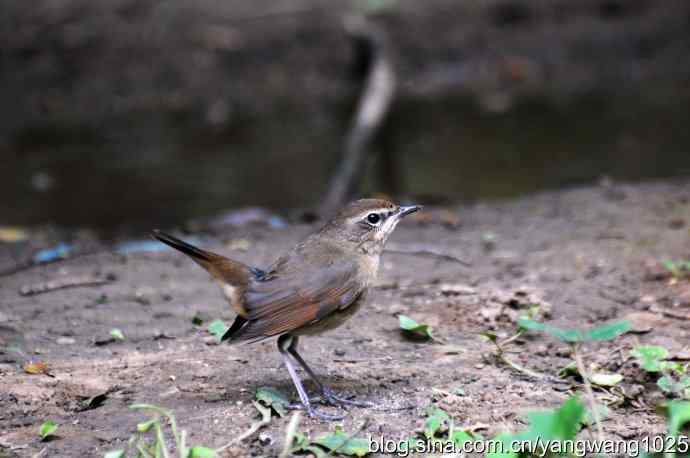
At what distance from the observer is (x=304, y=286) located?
4.45 m

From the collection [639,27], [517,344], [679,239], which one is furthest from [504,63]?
[517,344]

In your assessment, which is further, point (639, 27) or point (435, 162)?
point (639, 27)

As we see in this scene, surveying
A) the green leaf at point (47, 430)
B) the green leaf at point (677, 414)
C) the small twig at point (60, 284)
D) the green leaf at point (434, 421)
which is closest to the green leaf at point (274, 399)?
the green leaf at point (434, 421)

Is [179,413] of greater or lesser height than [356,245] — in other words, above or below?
below

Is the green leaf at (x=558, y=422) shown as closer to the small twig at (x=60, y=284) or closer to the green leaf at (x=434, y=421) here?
the green leaf at (x=434, y=421)

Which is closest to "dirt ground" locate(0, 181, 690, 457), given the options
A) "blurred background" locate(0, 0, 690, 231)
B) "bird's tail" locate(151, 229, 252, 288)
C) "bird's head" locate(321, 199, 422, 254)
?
"bird's tail" locate(151, 229, 252, 288)

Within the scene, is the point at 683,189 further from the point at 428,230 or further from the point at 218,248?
the point at 218,248

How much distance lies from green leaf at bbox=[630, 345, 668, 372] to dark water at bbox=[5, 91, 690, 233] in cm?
515

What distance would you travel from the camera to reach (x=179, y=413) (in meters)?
4.20

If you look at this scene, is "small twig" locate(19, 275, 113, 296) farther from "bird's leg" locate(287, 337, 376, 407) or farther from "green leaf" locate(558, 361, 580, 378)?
"green leaf" locate(558, 361, 580, 378)

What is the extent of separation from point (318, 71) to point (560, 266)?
8.30 meters

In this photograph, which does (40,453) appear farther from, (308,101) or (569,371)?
(308,101)

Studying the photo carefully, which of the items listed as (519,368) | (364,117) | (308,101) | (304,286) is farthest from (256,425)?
(308,101)

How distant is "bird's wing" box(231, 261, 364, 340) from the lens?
14.1ft
